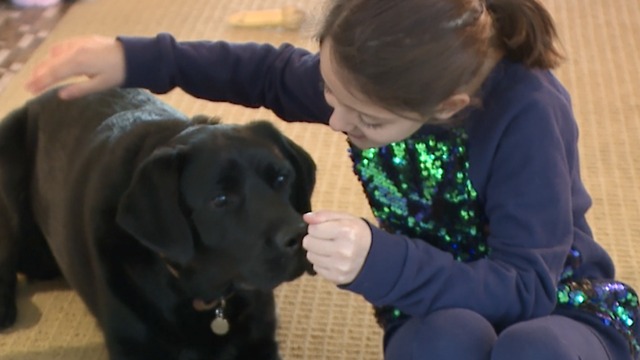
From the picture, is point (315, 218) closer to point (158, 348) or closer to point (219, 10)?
point (158, 348)

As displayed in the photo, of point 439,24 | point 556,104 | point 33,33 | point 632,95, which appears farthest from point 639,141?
point 33,33

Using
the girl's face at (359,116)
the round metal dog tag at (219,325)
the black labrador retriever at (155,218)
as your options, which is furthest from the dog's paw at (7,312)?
the girl's face at (359,116)

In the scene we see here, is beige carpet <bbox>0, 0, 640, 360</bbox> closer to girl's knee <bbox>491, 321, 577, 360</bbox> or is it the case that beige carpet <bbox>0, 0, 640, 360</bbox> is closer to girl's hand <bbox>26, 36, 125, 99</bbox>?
girl's hand <bbox>26, 36, 125, 99</bbox>

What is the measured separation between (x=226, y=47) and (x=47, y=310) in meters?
0.57

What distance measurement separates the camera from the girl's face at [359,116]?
1029 mm

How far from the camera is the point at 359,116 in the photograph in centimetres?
106

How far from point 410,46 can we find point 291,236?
0.94 feet

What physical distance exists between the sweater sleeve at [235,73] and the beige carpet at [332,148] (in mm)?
106

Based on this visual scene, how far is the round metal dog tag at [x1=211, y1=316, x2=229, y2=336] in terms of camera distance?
1.29 m

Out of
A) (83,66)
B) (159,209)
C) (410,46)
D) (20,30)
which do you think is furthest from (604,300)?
(20,30)

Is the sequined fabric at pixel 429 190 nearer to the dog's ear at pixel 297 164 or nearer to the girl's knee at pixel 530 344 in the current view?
the dog's ear at pixel 297 164

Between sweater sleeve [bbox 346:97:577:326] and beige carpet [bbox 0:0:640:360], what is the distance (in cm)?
29

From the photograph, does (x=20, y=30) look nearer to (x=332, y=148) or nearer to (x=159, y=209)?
(x=332, y=148)

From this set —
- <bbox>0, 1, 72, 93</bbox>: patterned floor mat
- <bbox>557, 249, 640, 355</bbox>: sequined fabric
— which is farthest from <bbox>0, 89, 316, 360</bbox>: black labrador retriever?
<bbox>0, 1, 72, 93</bbox>: patterned floor mat
